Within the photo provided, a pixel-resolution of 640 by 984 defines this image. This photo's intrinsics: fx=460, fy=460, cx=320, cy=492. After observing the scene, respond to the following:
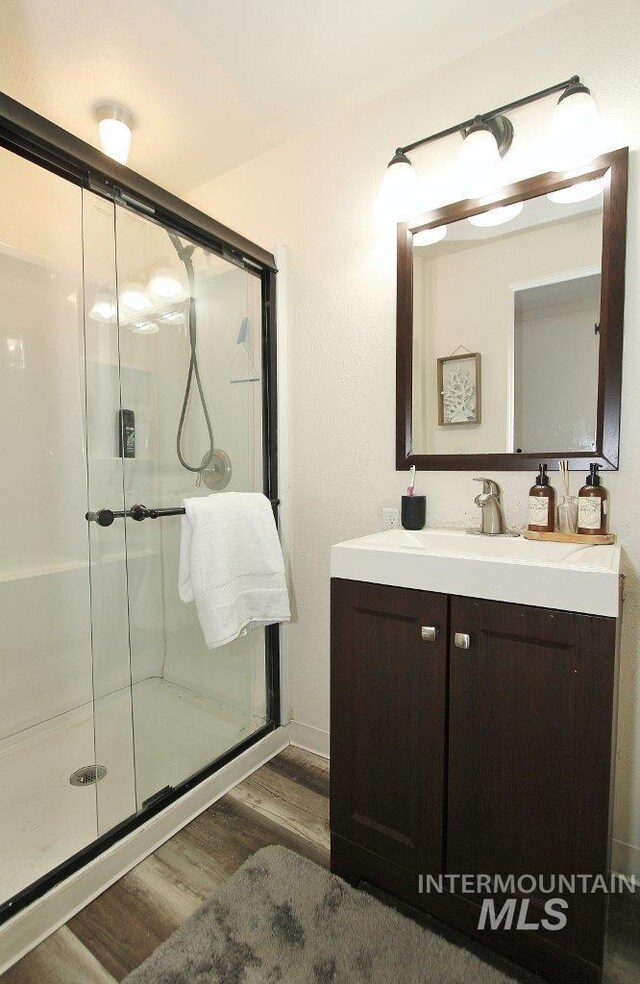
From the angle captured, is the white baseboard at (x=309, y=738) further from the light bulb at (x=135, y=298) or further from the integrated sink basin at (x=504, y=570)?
the light bulb at (x=135, y=298)

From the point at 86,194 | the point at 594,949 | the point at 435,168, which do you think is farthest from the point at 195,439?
the point at 594,949

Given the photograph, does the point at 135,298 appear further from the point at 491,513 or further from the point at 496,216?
the point at 491,513

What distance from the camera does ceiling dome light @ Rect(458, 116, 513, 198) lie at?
4.16 ft

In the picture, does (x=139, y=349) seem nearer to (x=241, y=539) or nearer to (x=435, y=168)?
(x=241, y=539)

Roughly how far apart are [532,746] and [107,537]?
48.2 inches

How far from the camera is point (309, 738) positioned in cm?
182

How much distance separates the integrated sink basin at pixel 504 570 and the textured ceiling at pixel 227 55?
1461 millimetres

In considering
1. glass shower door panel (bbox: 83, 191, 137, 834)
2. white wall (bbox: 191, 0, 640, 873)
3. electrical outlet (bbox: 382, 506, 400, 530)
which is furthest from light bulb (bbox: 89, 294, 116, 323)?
electrical outlet (bbox: 382, 506, 400, 530)

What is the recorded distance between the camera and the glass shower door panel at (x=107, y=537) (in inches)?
53.1

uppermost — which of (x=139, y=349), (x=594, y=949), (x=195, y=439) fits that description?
(x=139, y=349)

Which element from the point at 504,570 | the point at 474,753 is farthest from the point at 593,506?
the point at 474,753

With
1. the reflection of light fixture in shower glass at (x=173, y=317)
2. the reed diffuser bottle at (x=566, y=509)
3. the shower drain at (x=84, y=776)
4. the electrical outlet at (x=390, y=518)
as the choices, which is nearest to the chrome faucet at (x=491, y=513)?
the reed diffuser bottle at (x=566, y=509)

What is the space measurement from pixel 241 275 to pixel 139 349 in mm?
533

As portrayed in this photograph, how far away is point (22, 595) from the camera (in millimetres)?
1794
